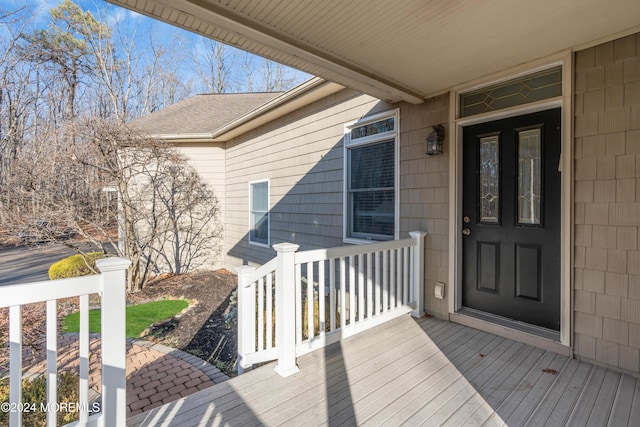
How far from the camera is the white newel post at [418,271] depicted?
137 inches

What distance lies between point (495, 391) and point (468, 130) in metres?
2.45

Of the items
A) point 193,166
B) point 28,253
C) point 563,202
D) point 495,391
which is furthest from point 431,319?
point 28,253

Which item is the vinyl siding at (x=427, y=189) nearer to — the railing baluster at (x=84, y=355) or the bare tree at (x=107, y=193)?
the railing baluster at (x=84, y=355)

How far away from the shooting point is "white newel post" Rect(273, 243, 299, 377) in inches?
92.0

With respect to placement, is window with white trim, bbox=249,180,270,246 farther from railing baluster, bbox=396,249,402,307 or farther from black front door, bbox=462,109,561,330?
black front door, bbox=462,109,561,330

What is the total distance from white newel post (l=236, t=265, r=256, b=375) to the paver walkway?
0.94m

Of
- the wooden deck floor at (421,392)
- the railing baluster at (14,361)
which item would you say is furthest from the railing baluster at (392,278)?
the railing baluster at (14,361)

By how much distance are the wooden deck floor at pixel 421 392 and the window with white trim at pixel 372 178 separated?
178 cm

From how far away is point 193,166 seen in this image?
7.95 metres

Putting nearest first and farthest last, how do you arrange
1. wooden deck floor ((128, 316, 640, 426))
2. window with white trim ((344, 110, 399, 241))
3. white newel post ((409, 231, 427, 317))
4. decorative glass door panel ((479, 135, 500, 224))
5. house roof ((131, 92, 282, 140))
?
wooden deck floor ((128, 316, 640, 426)) → decorative glass door panel ((479, 135, 500, 224)) → white newel post ((409, 231, 427, 317)) → window with white trim ((344, 110, 399, 241)) → house roof ((131, 92, 282, 140))

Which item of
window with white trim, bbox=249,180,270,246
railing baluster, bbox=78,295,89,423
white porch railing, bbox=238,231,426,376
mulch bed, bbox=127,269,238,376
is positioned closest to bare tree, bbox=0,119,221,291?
mulch bed, bbox=127,269,238,376

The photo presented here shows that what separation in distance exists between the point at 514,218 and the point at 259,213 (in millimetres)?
5168

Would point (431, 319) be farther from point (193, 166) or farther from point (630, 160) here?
point (193, 166)

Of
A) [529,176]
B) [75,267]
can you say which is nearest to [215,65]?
[75,267]
